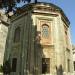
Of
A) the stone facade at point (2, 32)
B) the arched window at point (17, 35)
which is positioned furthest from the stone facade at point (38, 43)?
the stone facade at point (2, 32)

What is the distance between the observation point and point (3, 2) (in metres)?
10.8

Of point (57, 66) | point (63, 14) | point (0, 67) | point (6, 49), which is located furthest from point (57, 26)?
point (0, 67)

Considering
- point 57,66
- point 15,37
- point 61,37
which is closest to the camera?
point 57,66

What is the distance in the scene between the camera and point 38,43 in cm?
1596

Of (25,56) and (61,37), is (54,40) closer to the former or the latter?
(61,37)

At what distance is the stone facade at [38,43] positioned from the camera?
15320mm

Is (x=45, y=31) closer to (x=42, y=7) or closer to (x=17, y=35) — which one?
(x=42, y=7)

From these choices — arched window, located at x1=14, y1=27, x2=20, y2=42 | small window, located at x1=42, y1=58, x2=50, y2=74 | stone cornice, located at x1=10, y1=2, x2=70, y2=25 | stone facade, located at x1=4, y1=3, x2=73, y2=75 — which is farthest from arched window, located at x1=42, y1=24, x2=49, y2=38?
arched window, located at x1=14, y1=27, x2=20, y2=42

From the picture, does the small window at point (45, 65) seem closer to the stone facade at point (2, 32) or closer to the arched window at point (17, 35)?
the arched window at point (17, 35)

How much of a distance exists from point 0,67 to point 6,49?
84.4 inches

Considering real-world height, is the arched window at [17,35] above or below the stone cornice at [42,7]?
below

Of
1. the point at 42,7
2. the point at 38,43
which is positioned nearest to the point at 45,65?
the point at 38,43

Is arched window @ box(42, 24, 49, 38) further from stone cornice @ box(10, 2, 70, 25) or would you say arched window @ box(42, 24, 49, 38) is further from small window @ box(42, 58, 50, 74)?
small window @ box(42, 58, 50, 74)

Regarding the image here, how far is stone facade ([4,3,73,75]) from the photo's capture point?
15.3 metres
